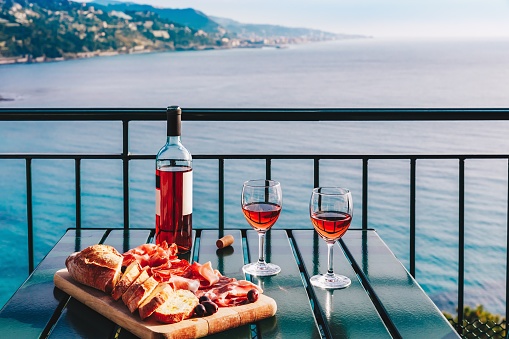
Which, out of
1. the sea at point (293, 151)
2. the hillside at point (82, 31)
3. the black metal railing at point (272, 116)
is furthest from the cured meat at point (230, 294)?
the hillside at point (82, 31)

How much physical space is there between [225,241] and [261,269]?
21 centimetres

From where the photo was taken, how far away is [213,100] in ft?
130

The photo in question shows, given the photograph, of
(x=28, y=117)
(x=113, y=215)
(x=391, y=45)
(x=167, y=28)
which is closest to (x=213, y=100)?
(x=167, y=28)

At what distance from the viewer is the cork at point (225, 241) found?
1714 mm

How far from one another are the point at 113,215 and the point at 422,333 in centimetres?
2644

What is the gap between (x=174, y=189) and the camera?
61.6 inches

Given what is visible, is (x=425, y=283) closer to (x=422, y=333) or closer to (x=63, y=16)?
(x=422, y=333)

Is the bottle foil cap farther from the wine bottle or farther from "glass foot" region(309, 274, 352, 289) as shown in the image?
"glass foot" region(309, 274, 352, 289)

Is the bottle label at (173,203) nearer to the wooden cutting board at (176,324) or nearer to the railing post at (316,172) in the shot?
the wooden cutting board at (176,324)

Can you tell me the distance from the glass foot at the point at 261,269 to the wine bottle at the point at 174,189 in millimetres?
185

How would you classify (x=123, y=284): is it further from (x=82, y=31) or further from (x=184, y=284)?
(x=82, y=31)

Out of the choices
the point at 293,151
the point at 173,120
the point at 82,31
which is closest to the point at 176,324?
the point at 173,120

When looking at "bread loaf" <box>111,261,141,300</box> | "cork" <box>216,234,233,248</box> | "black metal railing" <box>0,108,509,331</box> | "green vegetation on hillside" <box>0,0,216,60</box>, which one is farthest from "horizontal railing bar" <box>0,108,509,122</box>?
"green vegetation on hillside" <box>0,0,216,60</box>

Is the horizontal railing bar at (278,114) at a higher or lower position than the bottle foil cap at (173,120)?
higher
